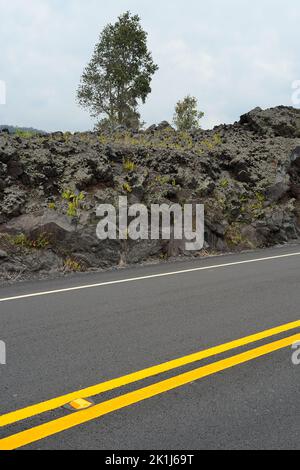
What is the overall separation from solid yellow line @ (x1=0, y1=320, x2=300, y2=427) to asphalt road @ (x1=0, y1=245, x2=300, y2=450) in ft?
0.19

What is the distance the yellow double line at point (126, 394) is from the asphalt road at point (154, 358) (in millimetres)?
29

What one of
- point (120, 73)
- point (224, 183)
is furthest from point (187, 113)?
point (224, 183)

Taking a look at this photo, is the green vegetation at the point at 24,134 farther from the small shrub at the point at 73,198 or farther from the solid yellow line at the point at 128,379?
the solid yellow line at the point at 128,379

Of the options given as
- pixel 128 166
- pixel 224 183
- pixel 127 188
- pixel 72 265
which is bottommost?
pixel 72 265

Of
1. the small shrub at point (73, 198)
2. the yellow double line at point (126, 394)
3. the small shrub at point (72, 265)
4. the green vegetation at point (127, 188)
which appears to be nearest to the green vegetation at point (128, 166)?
the green vegetation at point (127, 188)

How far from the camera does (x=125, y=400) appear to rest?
354cm

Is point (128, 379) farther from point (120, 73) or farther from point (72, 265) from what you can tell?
point (120, 73)

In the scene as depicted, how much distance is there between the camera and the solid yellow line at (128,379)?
336 cm

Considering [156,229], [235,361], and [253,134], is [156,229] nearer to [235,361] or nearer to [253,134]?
[235,361]

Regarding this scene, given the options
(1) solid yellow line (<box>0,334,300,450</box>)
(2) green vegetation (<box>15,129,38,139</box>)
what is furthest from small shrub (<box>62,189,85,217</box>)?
(1) solid yellow line (<box>0,334,300,450</box>)

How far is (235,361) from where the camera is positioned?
4281 mm

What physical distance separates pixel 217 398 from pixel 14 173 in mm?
8645

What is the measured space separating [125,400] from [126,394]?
102 mm

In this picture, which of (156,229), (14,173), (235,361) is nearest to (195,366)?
(235,361)
